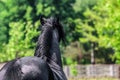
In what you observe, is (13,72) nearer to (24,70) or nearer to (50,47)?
(24,70)

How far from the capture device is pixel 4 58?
2488 centimetres

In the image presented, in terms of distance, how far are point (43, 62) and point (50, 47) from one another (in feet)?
3.58

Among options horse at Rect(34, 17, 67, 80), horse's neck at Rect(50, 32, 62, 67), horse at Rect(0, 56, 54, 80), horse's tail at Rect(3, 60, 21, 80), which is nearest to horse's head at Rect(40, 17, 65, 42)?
horse at Rect(34, 17, 67, 80)

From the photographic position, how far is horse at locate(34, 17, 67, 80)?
829 centimetres

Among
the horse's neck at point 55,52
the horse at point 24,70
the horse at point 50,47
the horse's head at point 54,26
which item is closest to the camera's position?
the horse at point 24,70

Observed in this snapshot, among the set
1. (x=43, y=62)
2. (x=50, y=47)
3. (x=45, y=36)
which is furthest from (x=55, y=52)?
(x=43, y=62)

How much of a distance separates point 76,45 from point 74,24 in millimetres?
12718

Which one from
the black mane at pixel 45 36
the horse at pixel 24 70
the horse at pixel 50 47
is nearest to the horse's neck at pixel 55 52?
the horse at pixel 50 47

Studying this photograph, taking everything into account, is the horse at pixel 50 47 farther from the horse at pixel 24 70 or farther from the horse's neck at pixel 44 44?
the horse at pixel 24 70

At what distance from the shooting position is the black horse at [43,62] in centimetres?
716

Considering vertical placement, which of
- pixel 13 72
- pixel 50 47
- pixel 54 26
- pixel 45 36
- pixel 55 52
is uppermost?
pixel 54 26

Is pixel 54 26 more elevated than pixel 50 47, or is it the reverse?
pixel 54 26

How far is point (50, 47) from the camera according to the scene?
8.59 meters

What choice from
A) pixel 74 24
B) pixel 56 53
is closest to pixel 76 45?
pixel 74 24
